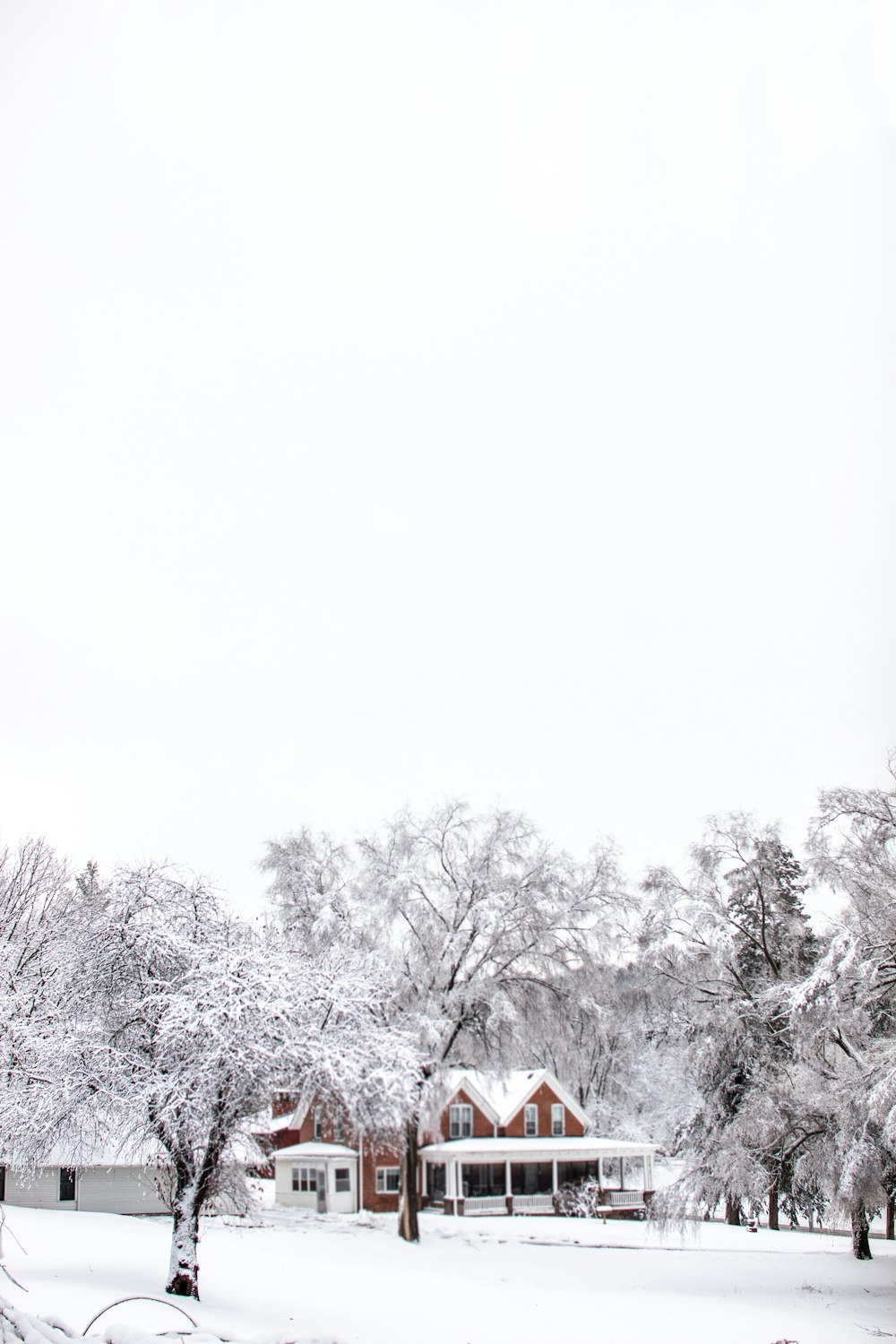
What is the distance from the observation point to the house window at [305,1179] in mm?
43906

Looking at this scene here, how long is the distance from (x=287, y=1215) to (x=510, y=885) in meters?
15.6

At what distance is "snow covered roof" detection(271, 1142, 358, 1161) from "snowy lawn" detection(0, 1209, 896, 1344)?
22.0 ft

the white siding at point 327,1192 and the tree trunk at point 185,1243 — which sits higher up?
the tree trunk at point 185,1243

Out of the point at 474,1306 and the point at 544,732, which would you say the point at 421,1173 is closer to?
the point at 544,732

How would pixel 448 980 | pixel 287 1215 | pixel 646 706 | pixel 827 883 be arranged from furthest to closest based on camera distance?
pixel 646 706 → pixel 287 1215 → pixel 448 980 → pixel 827 883

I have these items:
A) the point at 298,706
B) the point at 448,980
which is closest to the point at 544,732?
the point at 298,706

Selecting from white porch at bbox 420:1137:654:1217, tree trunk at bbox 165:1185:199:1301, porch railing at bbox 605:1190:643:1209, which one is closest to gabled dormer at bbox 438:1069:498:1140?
white porch at bbox 420:1137:654:1217

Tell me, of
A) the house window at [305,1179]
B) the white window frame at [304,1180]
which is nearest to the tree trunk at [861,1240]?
the white window frame at [304,1180]

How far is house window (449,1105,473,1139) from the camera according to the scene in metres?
44.0

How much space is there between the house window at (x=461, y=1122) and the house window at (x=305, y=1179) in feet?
18.9

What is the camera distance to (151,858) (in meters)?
21.3

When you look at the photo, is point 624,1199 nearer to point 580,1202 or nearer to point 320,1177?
point 580,1202

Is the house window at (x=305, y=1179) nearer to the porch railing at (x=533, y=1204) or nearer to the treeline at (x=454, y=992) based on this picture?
the porch railing at (x=533, y=1204)

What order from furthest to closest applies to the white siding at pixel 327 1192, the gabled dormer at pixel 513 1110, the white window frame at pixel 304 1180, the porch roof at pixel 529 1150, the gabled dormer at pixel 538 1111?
1. the gabled dormer at pixel 538 1111
2. the gabled dormer at pixel 513 1110
3. the white window frame at pixel 304 1180
4. the white siding at pixel 327 1192
5. the porch roof at pixel 529 1150
